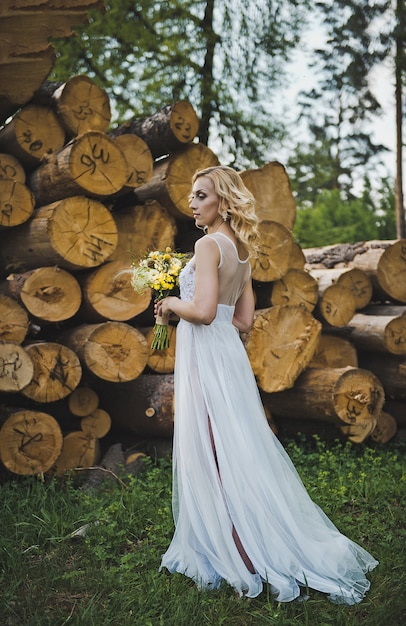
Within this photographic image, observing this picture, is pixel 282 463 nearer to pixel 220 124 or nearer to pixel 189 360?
pixel 189 360

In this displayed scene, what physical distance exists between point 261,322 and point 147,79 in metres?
6.11

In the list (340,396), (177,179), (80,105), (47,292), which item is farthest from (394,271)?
(47,292)

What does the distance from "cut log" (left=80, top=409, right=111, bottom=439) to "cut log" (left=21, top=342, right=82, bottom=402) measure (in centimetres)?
55

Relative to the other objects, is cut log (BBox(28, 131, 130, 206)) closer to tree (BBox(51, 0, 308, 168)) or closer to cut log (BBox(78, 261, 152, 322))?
cut log (BBox(78, 261, 152, 322))

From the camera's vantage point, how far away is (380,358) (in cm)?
589

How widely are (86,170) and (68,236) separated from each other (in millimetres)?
480

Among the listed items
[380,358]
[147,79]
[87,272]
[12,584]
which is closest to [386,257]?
[380,358]

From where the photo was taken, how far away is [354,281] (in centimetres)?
600

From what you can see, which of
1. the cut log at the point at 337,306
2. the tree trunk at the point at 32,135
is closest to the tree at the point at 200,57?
the tree trunk at the point at 32,135

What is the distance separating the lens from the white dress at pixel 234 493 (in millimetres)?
3021

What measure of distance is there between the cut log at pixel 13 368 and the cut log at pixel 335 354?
2.63 m

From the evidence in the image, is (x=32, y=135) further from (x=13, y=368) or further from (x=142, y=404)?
(x=142, y=404)

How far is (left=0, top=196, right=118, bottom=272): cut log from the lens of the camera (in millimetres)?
4441

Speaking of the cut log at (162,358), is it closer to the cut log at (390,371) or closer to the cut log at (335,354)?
the cut log at (335,354)
